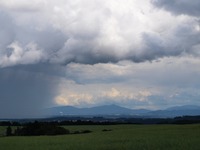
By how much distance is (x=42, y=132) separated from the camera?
13475cm

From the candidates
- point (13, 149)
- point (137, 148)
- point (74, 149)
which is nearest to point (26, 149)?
point (13, 149)

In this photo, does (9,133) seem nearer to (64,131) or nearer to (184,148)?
(64,131)

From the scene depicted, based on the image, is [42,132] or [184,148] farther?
[42,132]

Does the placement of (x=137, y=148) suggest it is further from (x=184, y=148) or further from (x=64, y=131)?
(x=64, y=131)

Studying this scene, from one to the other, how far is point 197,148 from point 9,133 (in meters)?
107

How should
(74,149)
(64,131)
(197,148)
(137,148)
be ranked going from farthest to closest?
(64,131) → (74,149) → (137,148) → (197,148)

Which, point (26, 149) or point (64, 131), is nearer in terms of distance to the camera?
point (26, 149)

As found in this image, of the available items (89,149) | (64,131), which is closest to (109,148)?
(89,149)

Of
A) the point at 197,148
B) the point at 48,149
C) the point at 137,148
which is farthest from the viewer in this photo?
the point at 48,149

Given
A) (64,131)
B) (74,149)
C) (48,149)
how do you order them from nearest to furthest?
(74,149) → (48,149) → (64,131)

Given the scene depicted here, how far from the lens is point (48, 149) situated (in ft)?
154

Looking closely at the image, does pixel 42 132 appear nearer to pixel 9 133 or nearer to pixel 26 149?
pixel 9 133

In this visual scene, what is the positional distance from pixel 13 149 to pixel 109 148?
43.5 ft

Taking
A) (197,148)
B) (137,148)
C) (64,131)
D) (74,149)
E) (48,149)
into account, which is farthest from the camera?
(64,131)
